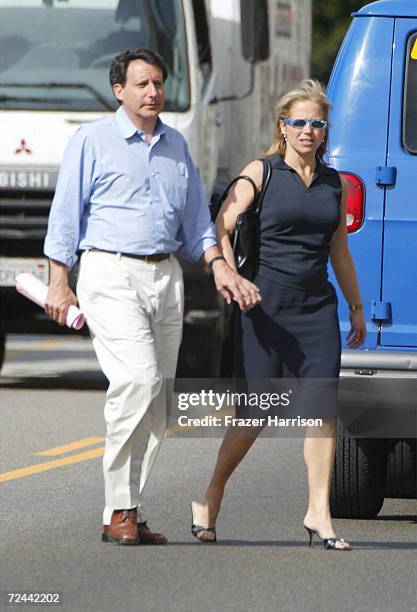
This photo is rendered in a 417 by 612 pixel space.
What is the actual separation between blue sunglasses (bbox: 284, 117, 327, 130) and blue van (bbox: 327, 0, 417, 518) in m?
0.59

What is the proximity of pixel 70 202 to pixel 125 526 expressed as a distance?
4.04ft

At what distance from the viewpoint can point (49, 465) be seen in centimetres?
999

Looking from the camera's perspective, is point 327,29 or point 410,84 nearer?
point 410,84

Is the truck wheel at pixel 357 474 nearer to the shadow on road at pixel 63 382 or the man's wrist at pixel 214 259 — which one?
the man's wrist at pixel 214 259

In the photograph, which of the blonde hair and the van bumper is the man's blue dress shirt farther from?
the van bumper

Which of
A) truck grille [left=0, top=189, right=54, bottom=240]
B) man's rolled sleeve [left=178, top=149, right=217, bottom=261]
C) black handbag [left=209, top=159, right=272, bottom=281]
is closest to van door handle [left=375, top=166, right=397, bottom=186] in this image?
black handbag [left=209, top=159, right=272, bottom=281]

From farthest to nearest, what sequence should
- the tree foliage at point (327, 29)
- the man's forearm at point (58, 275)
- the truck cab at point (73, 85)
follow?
the tree foliage at point (327, 29) → the truck cab at point (73, 85) → the man's forearm at point (58, 275)

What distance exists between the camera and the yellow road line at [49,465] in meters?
9.52

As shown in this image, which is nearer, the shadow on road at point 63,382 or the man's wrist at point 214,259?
the man's wrist at point 214,259

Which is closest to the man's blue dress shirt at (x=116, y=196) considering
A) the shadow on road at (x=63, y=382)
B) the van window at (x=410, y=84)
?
the van window at (x=410, y=84)

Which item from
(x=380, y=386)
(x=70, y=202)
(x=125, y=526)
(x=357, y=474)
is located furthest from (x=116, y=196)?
(x=357, y=474)

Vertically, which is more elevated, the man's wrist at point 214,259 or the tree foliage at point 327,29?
the man's wrist at point 214,259

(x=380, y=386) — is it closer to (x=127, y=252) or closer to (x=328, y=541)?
(x=328, y=541)

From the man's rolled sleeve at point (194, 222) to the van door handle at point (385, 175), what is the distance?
78cm
